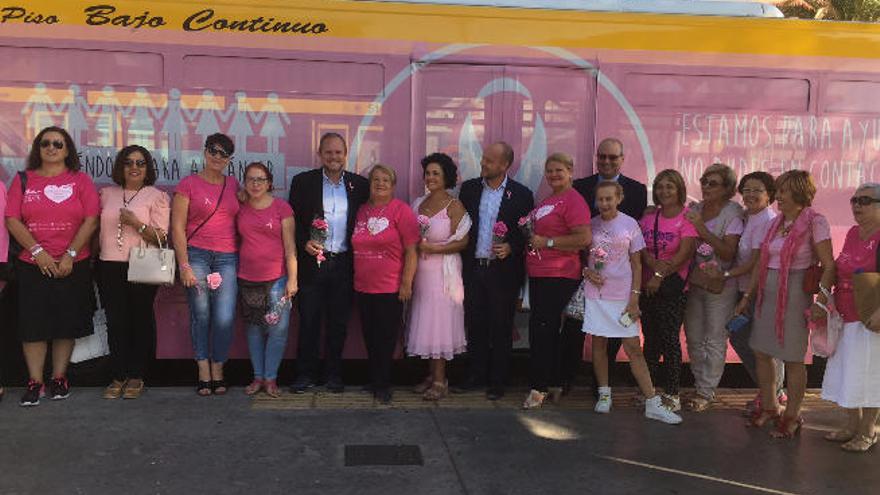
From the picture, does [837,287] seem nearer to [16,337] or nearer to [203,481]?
[203,481]

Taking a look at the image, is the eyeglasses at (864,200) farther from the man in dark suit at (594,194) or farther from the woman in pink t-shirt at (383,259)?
the woman in pink t-shirt at (383,259)

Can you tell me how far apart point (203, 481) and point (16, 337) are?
2495mm

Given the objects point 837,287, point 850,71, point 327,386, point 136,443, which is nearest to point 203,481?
point 136,443

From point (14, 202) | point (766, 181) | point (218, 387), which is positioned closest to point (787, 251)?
point (766, 181)

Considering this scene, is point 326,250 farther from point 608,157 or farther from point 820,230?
point 820,230

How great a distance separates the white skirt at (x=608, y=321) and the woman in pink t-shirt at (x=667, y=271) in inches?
10.3

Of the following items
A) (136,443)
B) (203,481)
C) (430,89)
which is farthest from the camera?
(430,89)

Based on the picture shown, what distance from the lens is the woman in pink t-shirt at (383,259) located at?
5.09 meters

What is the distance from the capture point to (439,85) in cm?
544

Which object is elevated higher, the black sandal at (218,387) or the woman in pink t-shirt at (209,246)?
the woman in pink t-shirt at (209,246)

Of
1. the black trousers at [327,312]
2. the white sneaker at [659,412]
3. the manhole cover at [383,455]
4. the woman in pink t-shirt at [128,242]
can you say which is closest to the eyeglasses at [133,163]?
the woman in pink t-shirt at [128,242]

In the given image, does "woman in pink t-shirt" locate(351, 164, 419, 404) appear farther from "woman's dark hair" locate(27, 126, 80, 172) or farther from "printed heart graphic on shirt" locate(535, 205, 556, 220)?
"woman's dark hair" locate(27, 126, 80, 172)

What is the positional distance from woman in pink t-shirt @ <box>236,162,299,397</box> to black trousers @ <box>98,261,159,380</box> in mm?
648

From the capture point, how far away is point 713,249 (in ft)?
16.5
